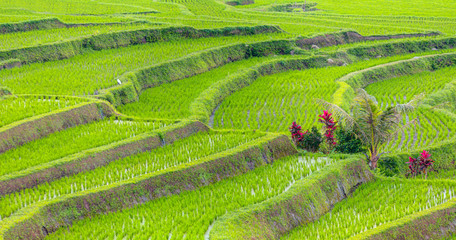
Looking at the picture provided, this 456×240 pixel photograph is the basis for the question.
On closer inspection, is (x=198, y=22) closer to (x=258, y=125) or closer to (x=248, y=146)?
(x=258, y=125)

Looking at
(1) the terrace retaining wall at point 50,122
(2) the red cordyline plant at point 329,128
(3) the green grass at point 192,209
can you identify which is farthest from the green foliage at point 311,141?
(1) the terrace retaining wall at point 50,122

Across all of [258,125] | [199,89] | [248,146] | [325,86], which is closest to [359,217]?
[248,146]

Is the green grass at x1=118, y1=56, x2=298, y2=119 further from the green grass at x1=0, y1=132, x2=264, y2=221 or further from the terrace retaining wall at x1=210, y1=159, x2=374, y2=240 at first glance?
the terrace retaining wall at x1=210, y1=159, x2=374, y2=240

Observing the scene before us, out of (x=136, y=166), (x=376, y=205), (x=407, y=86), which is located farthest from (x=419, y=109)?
(x=136, y=166)

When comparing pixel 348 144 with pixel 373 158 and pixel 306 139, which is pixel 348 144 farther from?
pixel 306 139

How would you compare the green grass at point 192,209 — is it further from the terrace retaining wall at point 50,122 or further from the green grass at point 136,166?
the terrace retaining wall at point 50,122
